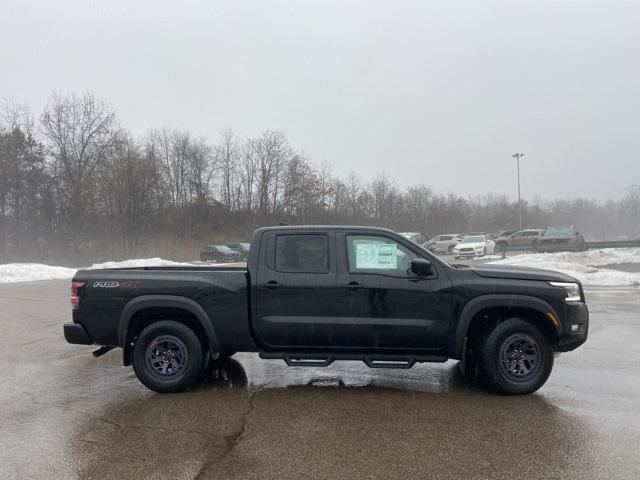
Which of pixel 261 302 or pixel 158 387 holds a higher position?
pixel 261 302

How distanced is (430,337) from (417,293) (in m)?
0.50

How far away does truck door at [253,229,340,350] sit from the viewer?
5543 millimetres

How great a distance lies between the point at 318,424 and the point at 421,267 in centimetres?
194

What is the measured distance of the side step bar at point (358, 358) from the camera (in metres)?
5.48

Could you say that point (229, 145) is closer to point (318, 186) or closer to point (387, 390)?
point (318, 186)

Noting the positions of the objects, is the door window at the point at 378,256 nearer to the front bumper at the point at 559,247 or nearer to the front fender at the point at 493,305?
the front fender at the point at 493,305

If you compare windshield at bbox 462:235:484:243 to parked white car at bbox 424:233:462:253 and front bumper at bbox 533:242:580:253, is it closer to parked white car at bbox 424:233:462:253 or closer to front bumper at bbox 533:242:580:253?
front bumper at bbox 533:242:580:253

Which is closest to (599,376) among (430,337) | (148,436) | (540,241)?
(430,337)

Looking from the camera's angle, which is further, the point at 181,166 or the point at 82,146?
the point at 181,166

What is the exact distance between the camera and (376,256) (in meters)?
5.70

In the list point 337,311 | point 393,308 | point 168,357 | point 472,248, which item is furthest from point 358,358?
point 472,248

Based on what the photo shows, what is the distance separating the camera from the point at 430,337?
17.8 feet

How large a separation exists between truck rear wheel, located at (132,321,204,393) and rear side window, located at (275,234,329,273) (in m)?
1.35

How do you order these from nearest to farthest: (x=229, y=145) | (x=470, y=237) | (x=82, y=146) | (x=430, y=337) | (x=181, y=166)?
Answer: (x=430, y=337) < (x=470, y=237) < (x=82, y=146) < (x=181, y=166) < (x=229, y=145)
